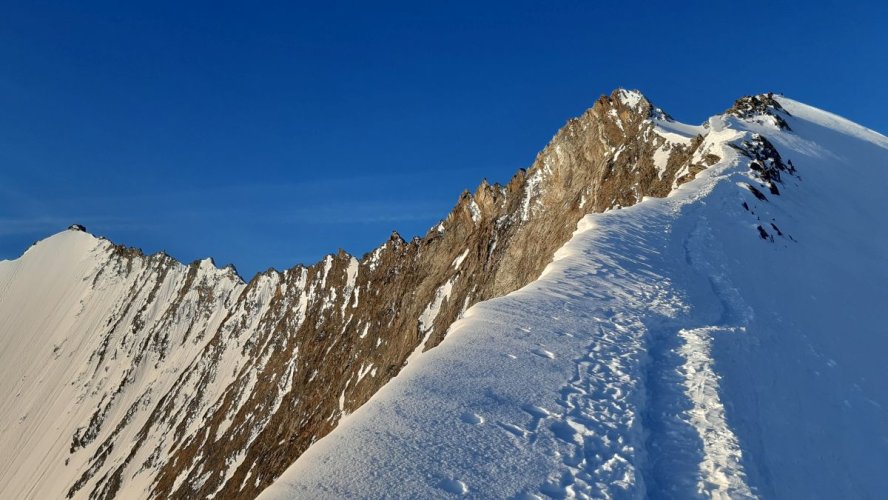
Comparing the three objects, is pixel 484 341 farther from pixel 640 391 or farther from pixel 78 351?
pixel 78 351

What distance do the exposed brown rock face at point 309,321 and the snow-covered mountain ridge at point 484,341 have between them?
33 cm

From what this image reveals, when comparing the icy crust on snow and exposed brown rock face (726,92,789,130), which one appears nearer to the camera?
exposed brown rock face (726,92,789,130)

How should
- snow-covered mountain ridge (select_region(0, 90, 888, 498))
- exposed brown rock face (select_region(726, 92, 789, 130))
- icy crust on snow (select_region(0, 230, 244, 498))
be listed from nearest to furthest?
1. snow-covered mountain ridge (select_region(0, 90, 888, 498))
2. exposed brown rock face (select_region(726, 92, 789, 130))
3. icy crust on snow (select_region(0, 230, 244, 498))

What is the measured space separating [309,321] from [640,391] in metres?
80.5

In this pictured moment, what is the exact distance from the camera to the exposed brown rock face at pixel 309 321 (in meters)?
46.6

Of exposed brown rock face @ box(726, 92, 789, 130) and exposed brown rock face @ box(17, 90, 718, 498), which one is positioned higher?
exposed brown rock face @ box(726, 92, 789, 130)

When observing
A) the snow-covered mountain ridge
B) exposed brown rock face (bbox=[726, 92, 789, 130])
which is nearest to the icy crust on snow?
the snow-covered mountain ridge

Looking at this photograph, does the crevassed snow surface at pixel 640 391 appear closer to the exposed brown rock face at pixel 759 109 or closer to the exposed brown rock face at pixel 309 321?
the exposed brown rock face at pixel 309 321

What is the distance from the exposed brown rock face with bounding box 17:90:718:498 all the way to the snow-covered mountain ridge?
33cm

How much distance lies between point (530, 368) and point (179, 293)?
13289 centimetres

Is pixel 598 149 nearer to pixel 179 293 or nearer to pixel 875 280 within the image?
pixel 875 280

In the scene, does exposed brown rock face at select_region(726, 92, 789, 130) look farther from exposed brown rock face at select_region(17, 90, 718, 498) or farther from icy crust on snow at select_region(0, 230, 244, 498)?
icy crust on snow at select_region(0, 230, 244, 498)

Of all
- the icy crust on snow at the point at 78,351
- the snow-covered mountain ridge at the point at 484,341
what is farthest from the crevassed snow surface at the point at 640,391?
the icy crust on snow at the point at 78,351

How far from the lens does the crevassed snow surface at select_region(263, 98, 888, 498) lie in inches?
307
